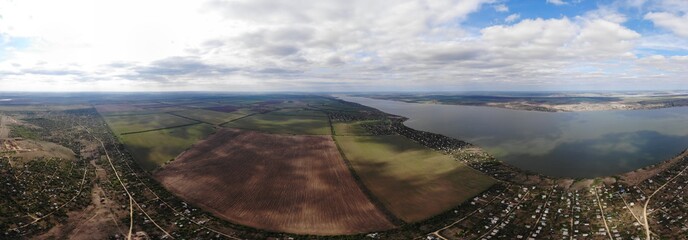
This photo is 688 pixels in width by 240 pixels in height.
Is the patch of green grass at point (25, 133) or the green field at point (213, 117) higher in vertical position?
the patch of green grass at point (25, 133)

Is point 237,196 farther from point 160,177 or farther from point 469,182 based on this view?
point 469,182

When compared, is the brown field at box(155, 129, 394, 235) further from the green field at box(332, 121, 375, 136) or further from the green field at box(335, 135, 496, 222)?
the green field at box(332, 121, 375, 136)

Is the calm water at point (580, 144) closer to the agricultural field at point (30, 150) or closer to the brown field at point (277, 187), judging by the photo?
the brown field at point (277, 187)

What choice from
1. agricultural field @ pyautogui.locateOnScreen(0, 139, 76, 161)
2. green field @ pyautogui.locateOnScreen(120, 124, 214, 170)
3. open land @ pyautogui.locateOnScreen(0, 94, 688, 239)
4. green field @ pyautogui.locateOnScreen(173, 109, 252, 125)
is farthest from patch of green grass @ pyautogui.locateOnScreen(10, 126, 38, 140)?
green field @ pyautogui.locateOnScreen(173, 109, 252, 125)

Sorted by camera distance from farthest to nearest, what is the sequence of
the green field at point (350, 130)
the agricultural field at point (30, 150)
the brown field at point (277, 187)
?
the green field at point (350, 130) < the agricultural field at point (30, 150) < the brown field at point (277, 187)

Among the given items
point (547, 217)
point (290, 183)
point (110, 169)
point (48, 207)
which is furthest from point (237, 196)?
point (547, 217)

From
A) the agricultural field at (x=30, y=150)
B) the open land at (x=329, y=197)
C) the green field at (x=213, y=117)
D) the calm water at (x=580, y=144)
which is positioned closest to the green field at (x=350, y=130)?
the calm water at (x=580, y=144)
